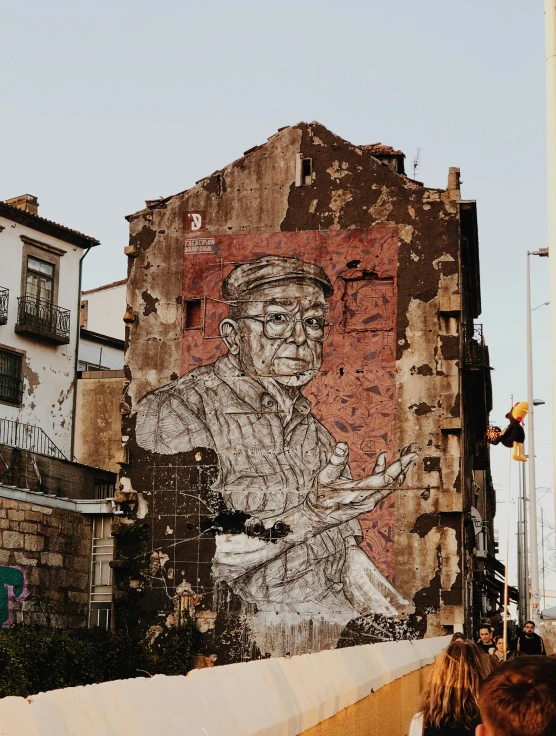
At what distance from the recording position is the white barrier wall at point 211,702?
5.14 meters

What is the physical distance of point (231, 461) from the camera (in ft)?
99.5

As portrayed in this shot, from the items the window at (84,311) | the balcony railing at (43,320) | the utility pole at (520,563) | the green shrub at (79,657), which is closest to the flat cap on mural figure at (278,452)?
the green shrub at (79,657)

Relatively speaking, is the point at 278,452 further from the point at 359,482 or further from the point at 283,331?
the point at 283,331

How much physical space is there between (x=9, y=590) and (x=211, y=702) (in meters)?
23.8

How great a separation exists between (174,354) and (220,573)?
226 inches

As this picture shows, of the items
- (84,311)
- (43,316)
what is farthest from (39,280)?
(84,311)

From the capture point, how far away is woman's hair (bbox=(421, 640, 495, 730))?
6668 millimetres

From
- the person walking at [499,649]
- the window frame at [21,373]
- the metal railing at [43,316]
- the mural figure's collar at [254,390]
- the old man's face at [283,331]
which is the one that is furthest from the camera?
the metal railing at [43,316]

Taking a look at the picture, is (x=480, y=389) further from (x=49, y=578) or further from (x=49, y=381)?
(x=49, y=381)

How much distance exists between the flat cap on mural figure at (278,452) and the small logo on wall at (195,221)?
158 cm

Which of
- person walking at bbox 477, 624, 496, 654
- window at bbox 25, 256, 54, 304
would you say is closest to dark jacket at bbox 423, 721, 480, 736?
person walking at bbox 477, 624, 496, 654

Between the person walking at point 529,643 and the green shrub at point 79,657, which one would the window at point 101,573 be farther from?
the person walking at point 529,643

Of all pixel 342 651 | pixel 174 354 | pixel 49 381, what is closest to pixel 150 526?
pixel 174 354

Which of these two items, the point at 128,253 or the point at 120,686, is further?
the point at 128,253
